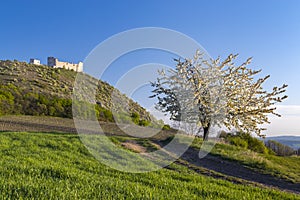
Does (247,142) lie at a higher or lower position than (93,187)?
higher

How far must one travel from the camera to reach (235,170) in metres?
12.1

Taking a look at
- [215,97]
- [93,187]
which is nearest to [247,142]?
[215,97]

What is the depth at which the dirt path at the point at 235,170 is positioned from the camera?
34.4 feet

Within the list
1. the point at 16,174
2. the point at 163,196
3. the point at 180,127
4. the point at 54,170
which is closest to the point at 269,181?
the point at 163,196

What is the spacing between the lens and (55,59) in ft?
259

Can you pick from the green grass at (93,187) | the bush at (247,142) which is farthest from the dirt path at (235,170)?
the bush at (247,142)

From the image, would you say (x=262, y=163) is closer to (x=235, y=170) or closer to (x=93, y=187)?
(x=235, y=170)

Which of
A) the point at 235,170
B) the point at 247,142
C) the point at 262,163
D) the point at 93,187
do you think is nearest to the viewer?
the point at 93,187

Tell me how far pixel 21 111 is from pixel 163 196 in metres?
24.4

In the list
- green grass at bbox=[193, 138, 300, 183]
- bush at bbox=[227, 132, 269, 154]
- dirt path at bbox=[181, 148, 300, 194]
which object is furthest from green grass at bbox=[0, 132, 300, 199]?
bush at bbox=[227, 132, 269, 154]

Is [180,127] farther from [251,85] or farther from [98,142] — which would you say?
[98,142]

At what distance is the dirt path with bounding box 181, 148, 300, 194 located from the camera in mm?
10500

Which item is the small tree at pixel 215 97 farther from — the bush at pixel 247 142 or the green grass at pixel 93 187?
the green grass at pixel 93 187

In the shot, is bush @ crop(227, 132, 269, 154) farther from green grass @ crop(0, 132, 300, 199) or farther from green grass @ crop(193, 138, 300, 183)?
green grass @ crop(0, 132, 300, 199)
